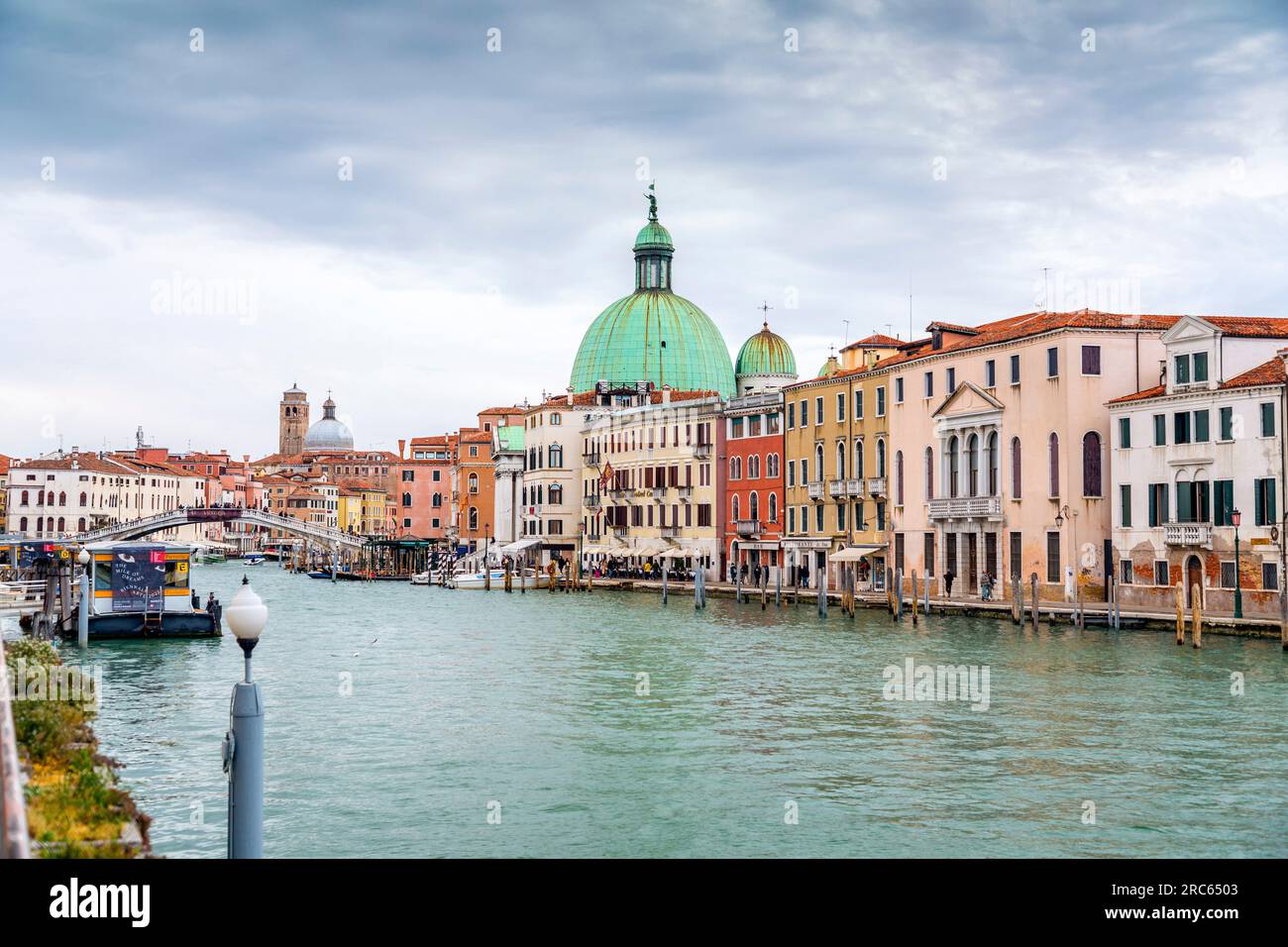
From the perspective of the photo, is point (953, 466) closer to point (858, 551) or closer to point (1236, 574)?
point (858, 551)

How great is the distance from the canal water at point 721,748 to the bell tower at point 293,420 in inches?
6162

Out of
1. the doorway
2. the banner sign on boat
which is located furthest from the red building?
the banner sign on boat

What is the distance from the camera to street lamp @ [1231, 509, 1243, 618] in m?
30.7

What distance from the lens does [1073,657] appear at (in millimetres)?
27000

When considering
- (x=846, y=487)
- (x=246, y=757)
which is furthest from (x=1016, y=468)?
(x=246, y=757)

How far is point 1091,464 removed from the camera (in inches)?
1448

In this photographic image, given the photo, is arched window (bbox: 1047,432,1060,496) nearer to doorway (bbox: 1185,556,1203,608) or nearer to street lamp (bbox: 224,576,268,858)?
doorway (bbox: 1185,556,1203,608)

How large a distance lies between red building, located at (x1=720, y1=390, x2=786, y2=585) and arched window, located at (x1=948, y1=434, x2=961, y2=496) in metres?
11.1

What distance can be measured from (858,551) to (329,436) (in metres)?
135
